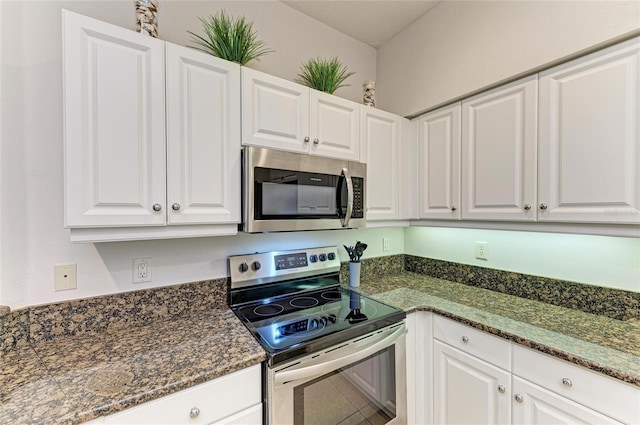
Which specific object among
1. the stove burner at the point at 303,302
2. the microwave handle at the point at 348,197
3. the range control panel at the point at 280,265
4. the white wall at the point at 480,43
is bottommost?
the stove burner at the point at 303,302

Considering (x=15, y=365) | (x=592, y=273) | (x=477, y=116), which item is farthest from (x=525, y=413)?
(x=15, y=365)

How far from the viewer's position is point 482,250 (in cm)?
186

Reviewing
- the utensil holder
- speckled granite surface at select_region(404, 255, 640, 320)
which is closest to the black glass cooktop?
the utensil holder

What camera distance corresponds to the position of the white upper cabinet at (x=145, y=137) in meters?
0.97

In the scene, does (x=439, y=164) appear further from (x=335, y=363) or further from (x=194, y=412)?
(x=194, y=412)

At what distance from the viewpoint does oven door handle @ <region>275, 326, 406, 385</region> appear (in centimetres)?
105

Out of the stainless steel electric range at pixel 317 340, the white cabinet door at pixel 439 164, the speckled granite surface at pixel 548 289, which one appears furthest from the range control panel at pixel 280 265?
the speckled granite surface at pixel 548 289

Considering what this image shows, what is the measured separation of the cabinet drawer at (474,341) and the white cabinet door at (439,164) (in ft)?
2.16

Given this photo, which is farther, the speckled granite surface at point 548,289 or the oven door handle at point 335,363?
the speckled granite surface at point 548,289

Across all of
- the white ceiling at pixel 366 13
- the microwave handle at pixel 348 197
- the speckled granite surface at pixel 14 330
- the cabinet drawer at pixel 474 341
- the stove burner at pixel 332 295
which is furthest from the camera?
the white ceiling at pixel 366 13

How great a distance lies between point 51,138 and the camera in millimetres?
1146

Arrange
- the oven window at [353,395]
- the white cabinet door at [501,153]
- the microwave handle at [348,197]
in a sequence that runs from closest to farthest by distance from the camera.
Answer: the oven window at [353,395] < the white cabinet door at [501,153] < the microwave handle at [348,197]

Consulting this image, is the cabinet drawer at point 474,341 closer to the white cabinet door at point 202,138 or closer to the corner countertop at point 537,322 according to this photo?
the corner countertop at point 537,322

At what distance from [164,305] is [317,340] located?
0.79m
